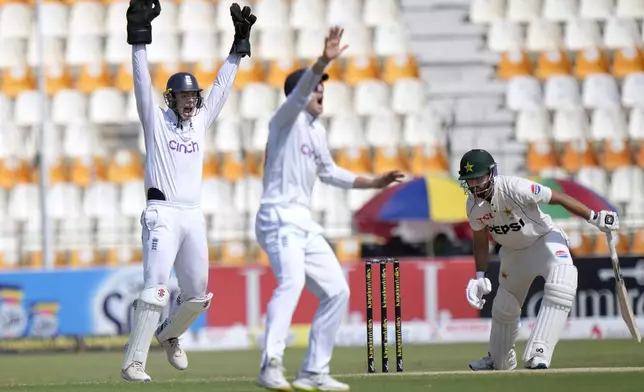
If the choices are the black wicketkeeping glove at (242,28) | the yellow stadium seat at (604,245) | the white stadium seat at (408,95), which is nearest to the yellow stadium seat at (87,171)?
the white stadium seat at (408,95)

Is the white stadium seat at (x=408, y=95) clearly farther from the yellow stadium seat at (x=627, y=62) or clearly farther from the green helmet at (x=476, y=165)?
the green helmet at (x=476, y=165)

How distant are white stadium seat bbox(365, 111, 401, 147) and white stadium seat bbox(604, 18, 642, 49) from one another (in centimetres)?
369

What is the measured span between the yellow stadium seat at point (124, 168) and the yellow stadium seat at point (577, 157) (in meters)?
6.22

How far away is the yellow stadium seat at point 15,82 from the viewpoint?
20.3 m

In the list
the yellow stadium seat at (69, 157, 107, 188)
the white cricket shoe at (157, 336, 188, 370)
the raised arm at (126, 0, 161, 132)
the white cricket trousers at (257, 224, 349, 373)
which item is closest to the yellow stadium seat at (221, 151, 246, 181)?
the yellow stadium seat at (69, 157, 107, 188)

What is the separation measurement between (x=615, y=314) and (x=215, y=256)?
17.5 ft

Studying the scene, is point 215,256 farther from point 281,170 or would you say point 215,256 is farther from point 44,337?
point 281,170

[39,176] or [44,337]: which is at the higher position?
[39,176]

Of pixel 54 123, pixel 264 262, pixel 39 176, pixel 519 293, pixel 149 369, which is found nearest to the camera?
pixel 519 293

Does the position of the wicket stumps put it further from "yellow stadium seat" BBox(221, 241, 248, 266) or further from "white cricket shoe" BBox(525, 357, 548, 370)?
"yellow stadium seat" BBox(221, 241, 248, 266)

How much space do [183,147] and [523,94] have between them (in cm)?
1166

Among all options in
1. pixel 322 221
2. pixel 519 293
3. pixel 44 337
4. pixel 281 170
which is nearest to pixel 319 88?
pixel 281 170

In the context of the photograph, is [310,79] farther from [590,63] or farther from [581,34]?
[581,34]

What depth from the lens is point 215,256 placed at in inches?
682
